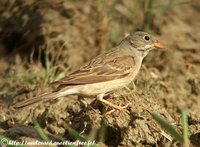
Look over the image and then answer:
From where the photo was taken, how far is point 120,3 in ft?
35.3

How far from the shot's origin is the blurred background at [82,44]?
28.5 ft

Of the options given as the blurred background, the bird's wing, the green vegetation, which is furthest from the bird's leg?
the green vegetation

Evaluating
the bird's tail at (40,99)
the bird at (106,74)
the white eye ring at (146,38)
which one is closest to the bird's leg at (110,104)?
the bird at (106,74)

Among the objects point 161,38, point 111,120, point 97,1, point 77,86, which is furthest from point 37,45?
point 111,120

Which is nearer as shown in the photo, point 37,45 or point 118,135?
point 118,135

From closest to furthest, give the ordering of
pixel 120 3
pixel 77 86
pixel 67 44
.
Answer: pixel 77 86, pixel 67 44, pixel 120 3

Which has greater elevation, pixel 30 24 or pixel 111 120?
pixel 111 120

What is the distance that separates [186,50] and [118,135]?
12.8 ft

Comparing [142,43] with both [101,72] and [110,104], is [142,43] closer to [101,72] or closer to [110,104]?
[101,72]

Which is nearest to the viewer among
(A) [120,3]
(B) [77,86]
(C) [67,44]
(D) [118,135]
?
(D) [118,135]

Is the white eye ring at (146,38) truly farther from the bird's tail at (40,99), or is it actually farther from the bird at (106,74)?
the bird's tail at (40,99)

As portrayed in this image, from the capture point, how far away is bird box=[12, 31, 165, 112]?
7.07m

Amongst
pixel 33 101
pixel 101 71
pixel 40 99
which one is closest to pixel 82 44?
pixel 101 71

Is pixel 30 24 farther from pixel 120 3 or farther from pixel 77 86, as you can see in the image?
pixel 77 86
